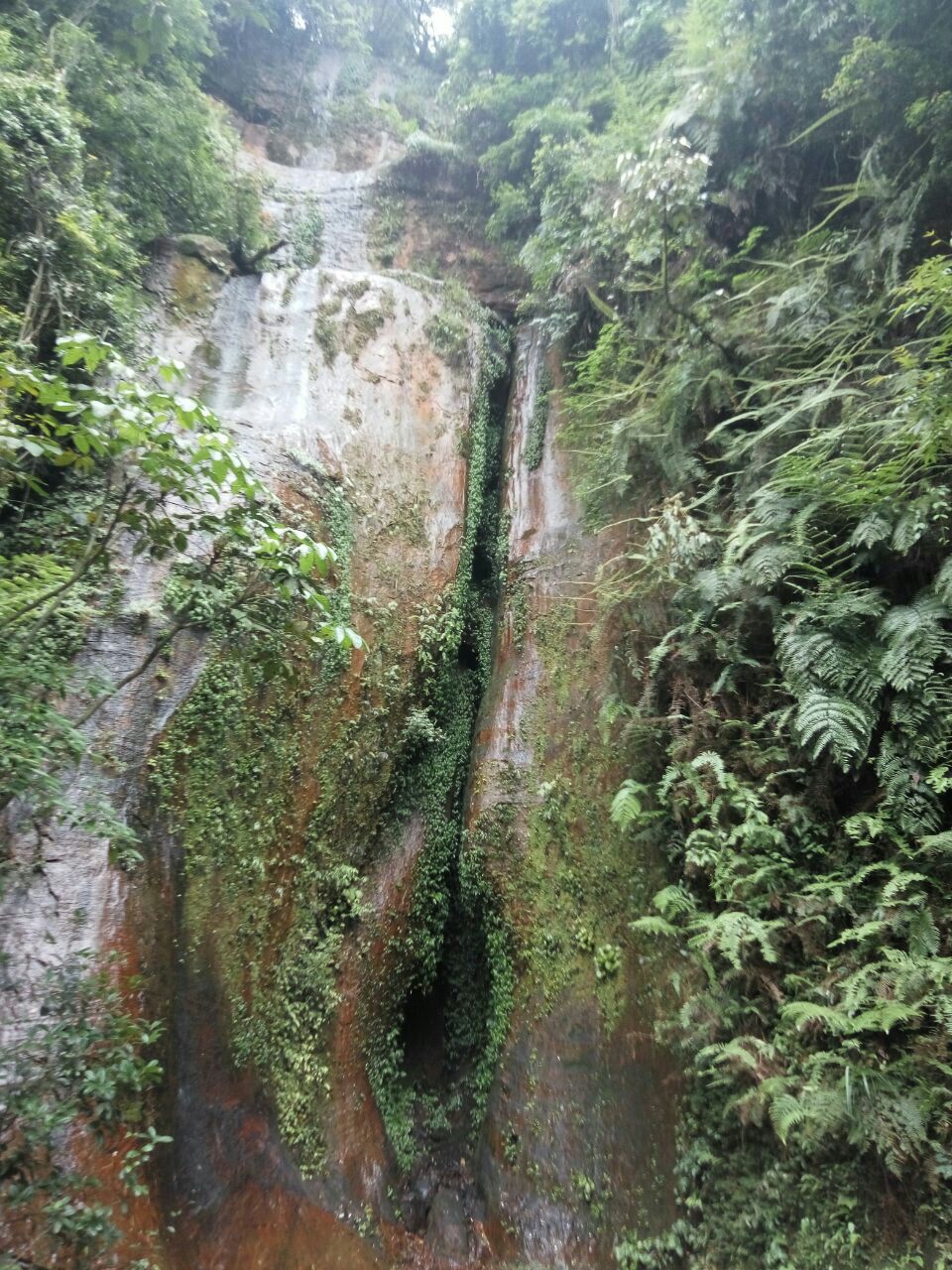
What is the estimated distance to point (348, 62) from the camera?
12.4 m

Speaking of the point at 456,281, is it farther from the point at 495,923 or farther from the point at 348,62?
the point at 495,923

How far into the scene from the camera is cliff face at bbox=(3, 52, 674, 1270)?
4.23 meters

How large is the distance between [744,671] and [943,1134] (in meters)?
2.67

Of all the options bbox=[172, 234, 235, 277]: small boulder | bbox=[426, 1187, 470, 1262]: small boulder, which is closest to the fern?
bbox=[426, 1187, 470, 1262]: small boulder

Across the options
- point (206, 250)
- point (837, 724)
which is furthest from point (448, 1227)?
point (206, 250)

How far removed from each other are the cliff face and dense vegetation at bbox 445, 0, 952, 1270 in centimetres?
57

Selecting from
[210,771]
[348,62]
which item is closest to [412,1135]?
[210,771]

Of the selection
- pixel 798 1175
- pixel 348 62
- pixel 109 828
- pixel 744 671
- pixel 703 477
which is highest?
pixel 348 62

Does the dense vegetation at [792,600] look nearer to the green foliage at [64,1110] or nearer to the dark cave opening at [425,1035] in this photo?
the dark cave opening at [425,1035]

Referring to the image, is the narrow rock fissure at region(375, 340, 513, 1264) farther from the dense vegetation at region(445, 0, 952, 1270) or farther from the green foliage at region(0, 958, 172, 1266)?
the green foliage at region(0, 958, 172, 1266)

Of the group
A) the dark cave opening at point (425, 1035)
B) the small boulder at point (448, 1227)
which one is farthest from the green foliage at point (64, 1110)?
the dark cave opening at point (425, 1035)

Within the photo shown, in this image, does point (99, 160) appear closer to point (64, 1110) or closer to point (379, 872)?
point (379, 872)

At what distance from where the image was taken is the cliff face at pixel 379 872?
423 centimetres

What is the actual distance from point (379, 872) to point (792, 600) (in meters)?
4.04
